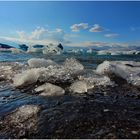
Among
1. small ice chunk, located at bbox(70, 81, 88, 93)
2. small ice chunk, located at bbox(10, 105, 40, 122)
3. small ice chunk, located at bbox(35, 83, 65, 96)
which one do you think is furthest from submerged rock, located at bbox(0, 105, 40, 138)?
small ice chunk, located at bbox(70, 81, 88, 93)

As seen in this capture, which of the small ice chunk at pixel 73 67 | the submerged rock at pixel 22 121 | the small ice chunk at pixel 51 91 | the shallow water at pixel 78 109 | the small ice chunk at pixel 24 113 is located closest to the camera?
the shallow water at pixel 78 109

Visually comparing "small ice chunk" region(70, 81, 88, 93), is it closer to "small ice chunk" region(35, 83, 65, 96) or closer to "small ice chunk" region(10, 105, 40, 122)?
"small ice chunk" region(35, 83, 65, 96)

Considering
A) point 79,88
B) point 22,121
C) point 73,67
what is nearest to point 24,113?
point 22,121

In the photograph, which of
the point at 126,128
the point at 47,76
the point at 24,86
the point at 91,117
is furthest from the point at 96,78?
the point at 126,128

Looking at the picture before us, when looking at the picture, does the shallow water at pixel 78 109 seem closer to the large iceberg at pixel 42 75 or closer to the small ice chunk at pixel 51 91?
the small ice chunk at pixel 51 91

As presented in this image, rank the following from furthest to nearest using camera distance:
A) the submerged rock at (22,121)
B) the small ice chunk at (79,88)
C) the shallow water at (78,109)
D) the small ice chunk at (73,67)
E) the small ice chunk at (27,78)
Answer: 1. the small ice chunk at (73,67)
2. the small ice chunk at (27,78)
3. the small ice chunk at (79,88)
4. the submerged rock at (22,121)
5. the shallow water at (78,109)

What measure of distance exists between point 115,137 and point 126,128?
0.50 meters

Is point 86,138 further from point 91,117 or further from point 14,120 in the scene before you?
point 14,120

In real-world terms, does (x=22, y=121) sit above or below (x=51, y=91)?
below

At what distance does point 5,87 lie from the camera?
372 inches

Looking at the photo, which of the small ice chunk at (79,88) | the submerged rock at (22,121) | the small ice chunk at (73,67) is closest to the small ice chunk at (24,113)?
the submerged rock at (22,121)

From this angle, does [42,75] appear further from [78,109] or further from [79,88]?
[78,109]

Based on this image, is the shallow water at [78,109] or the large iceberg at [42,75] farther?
the large iceberg at [42,75]

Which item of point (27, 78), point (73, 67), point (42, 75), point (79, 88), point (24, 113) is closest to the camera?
point (24, 113)
